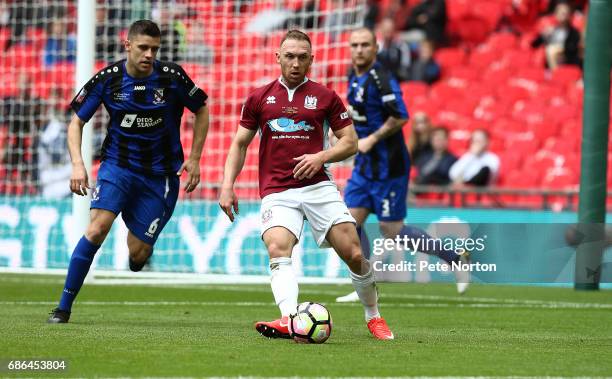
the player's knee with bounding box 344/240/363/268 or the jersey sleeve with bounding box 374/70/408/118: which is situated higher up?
the jersey sleeve with bounding box 374/70/408/118

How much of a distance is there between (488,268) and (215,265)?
3.63m

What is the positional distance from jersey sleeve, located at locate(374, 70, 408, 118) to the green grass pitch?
68.2 inches

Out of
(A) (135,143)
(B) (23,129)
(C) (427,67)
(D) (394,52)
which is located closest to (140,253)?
(A) (135,143)

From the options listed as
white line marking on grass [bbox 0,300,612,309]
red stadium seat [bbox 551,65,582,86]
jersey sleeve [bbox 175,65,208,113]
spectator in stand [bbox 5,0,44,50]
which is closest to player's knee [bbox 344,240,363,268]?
jersey sleeve [bbox 175,65,208,113]

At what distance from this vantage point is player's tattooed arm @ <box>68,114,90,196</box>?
335 inches

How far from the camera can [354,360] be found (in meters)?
6.39

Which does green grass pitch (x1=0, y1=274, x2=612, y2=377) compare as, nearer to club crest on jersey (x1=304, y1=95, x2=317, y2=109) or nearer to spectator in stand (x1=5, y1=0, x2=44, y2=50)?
club crest on jersey (x1=304, y1=95, x2=317, y2=109)

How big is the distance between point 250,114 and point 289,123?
265mm

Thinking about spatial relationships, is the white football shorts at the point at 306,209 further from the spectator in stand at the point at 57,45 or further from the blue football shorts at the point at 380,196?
the spectator in stand at the point at 57,45

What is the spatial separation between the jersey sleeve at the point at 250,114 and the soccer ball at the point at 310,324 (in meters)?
1.25

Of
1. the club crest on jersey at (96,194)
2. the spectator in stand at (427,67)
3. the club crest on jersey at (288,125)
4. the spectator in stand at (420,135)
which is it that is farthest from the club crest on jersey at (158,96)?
the spectator in stand at (427,67)

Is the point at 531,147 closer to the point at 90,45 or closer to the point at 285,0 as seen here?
the point at 285,0

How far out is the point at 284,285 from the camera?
7.42m

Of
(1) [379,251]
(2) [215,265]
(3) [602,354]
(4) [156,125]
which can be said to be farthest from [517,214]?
(3) [602,354]
